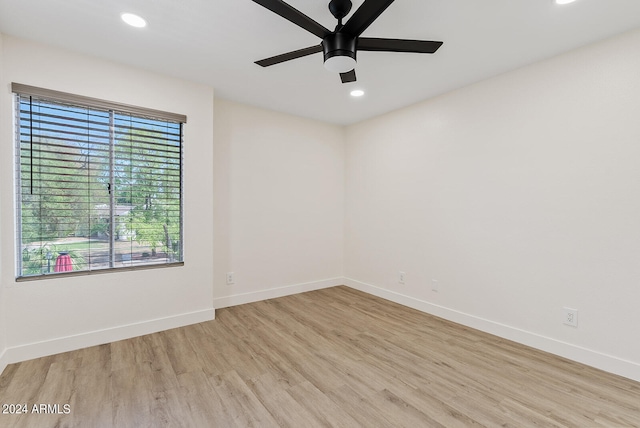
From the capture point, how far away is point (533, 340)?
2.70 meters

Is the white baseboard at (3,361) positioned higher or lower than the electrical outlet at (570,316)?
lower

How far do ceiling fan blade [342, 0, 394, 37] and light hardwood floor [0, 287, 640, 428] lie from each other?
88.0 inches

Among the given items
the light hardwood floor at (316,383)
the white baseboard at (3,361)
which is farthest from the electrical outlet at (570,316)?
the white baseboard at (3,361)

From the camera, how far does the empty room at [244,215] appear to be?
195 cm

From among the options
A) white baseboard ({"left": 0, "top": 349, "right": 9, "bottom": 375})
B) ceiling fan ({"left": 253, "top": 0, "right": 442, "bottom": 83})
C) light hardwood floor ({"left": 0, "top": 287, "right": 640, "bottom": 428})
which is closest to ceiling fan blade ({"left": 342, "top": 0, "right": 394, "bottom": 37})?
ceiling fan ({"left": 253, "top": 0, "right": 442, "bottom": 83})

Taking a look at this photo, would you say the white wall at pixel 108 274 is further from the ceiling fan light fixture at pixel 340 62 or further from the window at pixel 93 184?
the ceiling fan light fixture at pixel 340 62

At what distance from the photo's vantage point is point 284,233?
13.8ft

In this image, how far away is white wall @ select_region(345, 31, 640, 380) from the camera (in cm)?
226

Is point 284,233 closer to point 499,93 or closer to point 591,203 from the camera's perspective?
point 499,93

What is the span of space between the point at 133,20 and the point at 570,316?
4062mm

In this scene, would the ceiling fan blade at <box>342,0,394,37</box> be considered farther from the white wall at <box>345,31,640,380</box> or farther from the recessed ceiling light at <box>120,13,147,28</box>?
the white wall at <box>345,31,640,380</box>

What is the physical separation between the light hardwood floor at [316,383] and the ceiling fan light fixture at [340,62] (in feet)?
6.94

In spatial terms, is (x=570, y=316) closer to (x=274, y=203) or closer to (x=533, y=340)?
(x=533, y=340)

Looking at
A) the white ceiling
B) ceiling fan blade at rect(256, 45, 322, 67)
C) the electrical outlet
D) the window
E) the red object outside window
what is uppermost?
the white ceiling
